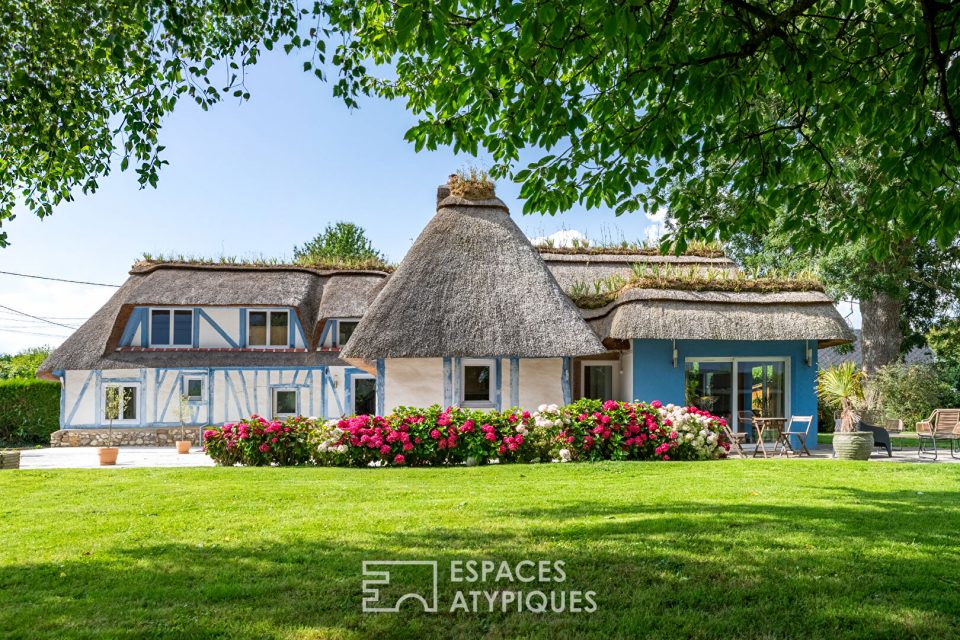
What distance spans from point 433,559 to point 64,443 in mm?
22131

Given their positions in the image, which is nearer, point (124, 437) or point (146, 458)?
point (146, 458)

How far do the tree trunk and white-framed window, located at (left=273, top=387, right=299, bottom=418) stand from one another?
19.8 metres

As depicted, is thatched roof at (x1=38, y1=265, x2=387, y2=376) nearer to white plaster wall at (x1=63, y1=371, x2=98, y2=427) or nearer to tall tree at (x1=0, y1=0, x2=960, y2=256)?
white plaster wall at (x1=63, y1=371, x2=98, y2=427)

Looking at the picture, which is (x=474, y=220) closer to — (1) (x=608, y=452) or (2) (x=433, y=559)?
(1) (x=608, y=452)

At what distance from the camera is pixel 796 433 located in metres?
13.8

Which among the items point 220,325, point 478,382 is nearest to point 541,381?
point 478,382

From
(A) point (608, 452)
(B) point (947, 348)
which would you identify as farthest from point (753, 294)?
(B) point (947, 348)

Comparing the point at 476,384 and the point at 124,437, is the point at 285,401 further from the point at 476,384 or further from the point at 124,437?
the point at 476,384

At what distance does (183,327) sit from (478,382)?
1285 cm

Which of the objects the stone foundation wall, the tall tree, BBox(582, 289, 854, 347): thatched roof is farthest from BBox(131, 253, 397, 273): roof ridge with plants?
the tall tree

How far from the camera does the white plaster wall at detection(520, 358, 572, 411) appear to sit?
1584 centimetres

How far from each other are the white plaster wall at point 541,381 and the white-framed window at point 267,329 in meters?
11.1

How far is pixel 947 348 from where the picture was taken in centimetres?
2709

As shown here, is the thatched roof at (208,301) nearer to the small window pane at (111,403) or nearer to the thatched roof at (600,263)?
the small window pane at (111,403)
